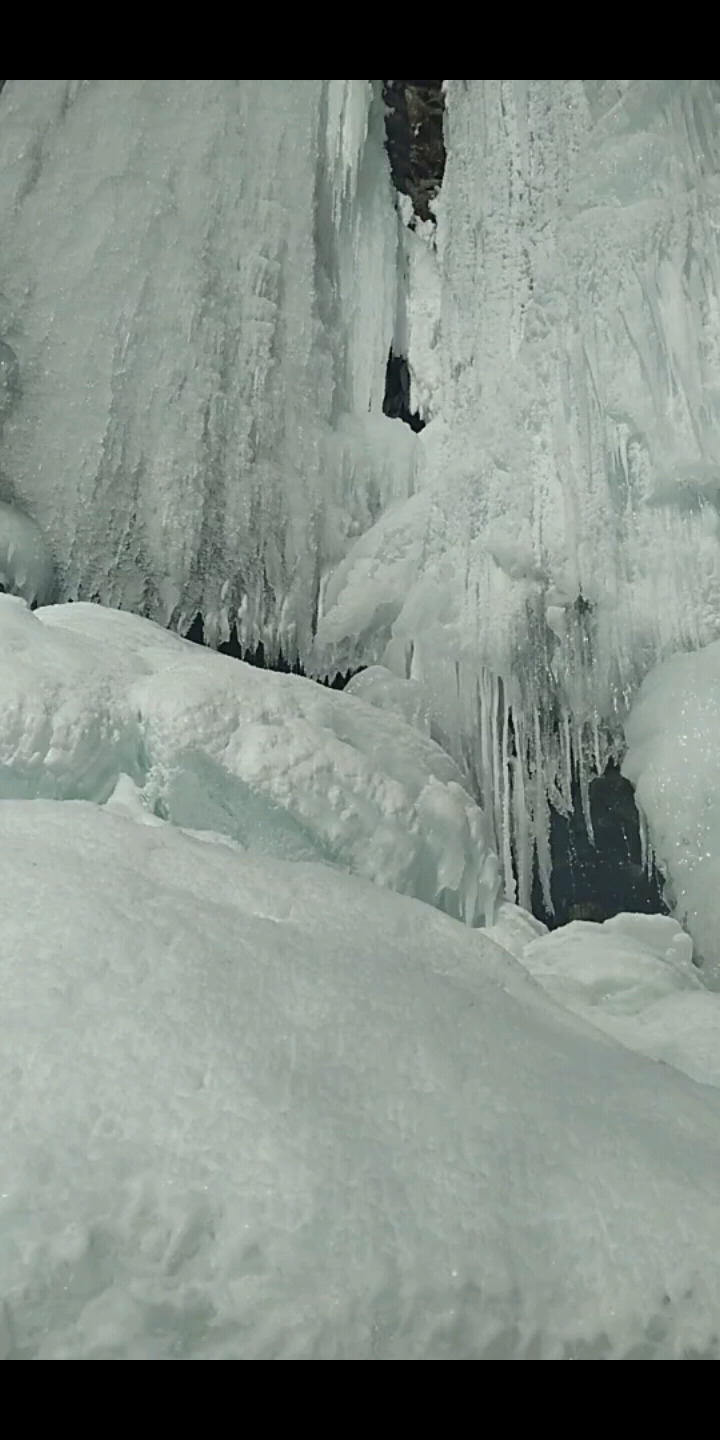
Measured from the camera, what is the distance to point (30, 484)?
27.5 ft

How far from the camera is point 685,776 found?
761 cm

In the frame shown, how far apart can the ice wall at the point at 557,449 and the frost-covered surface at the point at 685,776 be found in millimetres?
281

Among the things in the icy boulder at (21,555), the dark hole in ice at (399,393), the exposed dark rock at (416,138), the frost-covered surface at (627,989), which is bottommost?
the frost-covered surface at (627,989)

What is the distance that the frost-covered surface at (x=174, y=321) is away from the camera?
26.5 ft

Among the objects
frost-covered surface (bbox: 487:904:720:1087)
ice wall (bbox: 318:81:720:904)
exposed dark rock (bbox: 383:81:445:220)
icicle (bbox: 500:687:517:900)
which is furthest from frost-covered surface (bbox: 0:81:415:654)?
frost-covered surface (bbox: 487:904:720:1087)

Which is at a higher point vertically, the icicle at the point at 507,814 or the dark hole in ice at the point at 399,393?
the dark hole in ice at the point at 399,393

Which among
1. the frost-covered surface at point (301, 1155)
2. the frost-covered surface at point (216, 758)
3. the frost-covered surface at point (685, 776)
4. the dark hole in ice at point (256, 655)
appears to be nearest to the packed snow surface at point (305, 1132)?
the frost-covered surface at point (301, 1155)

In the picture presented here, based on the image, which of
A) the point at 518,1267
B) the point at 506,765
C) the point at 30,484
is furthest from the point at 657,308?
the point at 518,1267

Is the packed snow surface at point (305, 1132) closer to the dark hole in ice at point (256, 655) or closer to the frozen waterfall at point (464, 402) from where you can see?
the frozen waterfall at point (464, 402)

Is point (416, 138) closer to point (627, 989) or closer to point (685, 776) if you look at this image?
point (685, 776)

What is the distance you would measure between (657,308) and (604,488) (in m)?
1.26

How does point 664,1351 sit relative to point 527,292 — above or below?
below

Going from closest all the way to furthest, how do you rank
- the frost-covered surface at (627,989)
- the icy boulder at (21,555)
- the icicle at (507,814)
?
the frost-covered surface at (627,989), the icicle at (507,814), the icy boulder at (21,555)

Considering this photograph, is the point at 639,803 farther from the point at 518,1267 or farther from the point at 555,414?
the point at 518,1267
